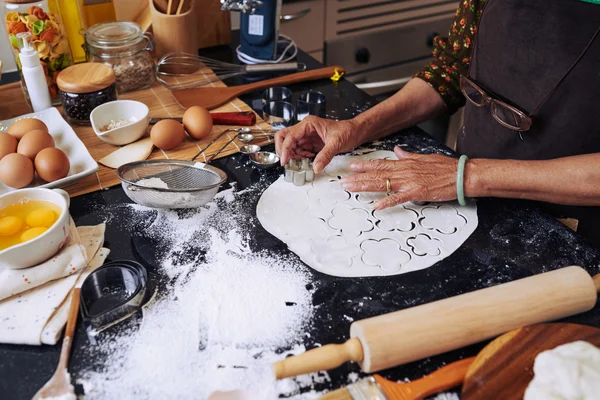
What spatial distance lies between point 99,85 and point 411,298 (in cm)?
92

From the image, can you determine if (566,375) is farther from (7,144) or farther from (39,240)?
(7,144)

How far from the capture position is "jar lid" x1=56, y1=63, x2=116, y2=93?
50.2 inches

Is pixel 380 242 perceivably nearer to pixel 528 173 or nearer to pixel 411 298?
pixel 411 298

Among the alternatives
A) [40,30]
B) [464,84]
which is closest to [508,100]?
[464,84]

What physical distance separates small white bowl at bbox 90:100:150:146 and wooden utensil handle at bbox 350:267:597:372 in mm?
778

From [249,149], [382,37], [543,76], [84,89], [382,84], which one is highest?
[543,76]

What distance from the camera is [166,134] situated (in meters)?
1.23

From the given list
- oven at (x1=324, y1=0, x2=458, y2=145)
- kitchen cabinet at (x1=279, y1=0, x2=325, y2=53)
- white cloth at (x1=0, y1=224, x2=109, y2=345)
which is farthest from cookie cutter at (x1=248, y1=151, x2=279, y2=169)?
oven at (x1=324, y1=0, x2=458, y2=145)

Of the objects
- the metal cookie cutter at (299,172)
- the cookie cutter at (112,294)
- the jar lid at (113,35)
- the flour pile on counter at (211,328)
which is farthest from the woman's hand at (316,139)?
the jar lid at (113,35)

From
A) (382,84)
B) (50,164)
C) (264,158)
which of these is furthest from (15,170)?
(382,84)

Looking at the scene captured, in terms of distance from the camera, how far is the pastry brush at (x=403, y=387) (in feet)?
2.26

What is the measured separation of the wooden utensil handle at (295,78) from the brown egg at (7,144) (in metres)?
0.63

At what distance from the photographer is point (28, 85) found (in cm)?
130

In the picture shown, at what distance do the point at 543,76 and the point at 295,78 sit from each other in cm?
71
